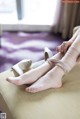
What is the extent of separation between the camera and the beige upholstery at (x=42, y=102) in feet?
2.81

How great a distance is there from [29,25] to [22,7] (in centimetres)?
25

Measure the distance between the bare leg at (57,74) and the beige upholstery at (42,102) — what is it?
27mm

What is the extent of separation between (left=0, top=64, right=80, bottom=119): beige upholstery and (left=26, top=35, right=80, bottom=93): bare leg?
0.09 feet

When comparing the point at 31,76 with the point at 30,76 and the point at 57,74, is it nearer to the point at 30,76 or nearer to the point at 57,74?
the point at 30,76

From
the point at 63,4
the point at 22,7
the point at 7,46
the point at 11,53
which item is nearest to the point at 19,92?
the point at 11,53

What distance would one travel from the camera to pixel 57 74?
102cm

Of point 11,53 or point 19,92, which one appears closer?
point 19,92

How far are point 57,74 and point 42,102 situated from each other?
190 millimetres

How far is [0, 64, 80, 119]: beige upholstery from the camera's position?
86 centimetres

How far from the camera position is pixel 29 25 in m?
2.50

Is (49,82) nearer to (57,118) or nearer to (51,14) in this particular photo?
(57,118)

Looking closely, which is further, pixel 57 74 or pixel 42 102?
pixel 57 74

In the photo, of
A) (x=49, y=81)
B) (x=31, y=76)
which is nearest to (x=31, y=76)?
(x=31, y=76)

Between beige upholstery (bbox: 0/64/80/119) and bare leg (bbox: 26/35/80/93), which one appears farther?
bare leg (bbox: 26/35/80/93)
